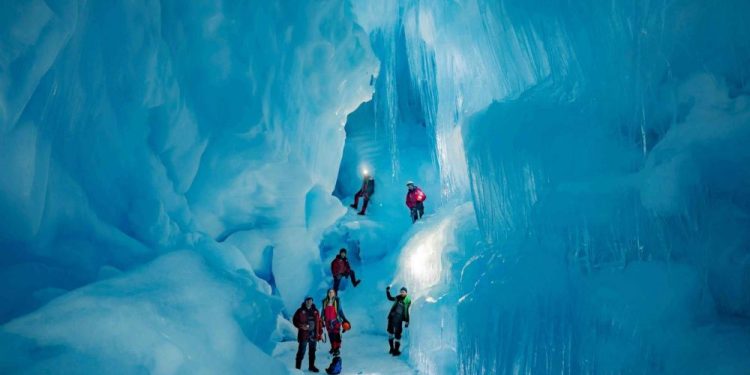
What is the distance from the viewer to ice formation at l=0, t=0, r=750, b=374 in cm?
369

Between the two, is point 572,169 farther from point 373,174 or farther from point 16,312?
point 373,174

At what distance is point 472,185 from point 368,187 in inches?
380

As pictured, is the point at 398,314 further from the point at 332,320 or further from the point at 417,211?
the point at 417,211

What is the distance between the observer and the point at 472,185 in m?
6.59

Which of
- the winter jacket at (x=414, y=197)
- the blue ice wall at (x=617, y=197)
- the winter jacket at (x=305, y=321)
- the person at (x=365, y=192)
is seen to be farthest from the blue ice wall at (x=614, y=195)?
the person at (x=365, y=192)

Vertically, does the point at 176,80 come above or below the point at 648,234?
above

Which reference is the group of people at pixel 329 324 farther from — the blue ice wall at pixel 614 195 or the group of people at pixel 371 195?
the group of people at pixel 371 195

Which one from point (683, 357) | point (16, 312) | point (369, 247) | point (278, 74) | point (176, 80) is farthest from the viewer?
point (369, 247)

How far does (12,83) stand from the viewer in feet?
10.8

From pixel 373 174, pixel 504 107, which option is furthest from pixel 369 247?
pixel 504 107

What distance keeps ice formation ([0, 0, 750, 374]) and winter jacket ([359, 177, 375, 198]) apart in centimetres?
731

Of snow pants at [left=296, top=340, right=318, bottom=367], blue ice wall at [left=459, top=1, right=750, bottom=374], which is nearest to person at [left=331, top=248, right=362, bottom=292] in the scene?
snow pants at [left=296, top=340, right=318, bottom=367]

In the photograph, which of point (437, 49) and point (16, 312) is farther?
point (437, 49)

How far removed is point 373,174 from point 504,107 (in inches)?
419
